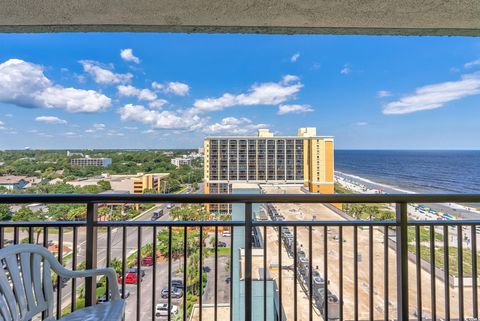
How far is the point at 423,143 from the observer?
367 cm

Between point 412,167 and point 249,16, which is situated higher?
point 249,16

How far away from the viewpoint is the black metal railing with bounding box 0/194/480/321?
5.55 ft

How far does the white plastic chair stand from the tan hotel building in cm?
124

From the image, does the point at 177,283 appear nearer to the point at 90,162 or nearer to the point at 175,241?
the point at 175,241

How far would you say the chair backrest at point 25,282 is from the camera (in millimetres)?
1280

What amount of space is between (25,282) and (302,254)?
1.81m

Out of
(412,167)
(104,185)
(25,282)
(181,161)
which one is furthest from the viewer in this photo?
(412,167)

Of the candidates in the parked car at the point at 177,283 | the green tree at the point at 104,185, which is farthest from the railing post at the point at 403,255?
the green tree at the point at 104,185

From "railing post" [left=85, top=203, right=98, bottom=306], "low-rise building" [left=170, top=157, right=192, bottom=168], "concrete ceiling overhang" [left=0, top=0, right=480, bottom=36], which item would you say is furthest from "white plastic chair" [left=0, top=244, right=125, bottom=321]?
"concrete ceiling overhang" [left=0, top=0, right=480, bottom=36]

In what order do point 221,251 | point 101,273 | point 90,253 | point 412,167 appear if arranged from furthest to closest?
point 412,167
point 221,251
point 90,253
point 101,273

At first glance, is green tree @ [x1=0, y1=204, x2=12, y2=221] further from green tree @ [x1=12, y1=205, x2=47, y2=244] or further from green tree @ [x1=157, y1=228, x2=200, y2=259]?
green tree @ [x1=157, y1=228, x2=200, y2=259]

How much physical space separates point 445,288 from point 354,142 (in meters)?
1.98

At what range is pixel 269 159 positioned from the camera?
9.24ft

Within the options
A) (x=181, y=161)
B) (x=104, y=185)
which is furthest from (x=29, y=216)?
(x=181, y=161)
